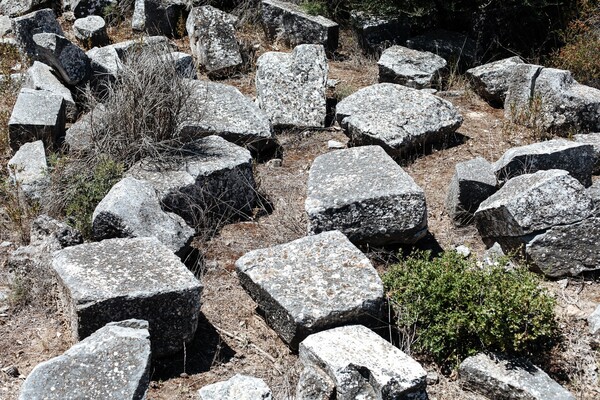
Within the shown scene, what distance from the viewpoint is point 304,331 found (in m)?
5.04

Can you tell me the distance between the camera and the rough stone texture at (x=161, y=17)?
995cm

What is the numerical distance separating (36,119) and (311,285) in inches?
134

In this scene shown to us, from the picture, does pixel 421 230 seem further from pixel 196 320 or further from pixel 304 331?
pixel 196 320

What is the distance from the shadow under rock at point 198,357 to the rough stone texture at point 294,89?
2.99 meters

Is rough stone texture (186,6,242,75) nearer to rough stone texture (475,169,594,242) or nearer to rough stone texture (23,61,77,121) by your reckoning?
rough stone texture (23,61,77,121)

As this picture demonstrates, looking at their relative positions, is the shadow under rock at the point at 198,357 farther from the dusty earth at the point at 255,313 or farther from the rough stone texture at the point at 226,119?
the rough stone texture at the point at 226,119

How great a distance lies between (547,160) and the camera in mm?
6547

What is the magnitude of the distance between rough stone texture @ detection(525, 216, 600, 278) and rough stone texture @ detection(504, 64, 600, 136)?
83.6 inches

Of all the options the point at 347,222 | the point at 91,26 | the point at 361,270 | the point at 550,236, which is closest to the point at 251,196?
the point at 347,222

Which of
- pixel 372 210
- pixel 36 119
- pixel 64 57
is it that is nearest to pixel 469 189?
pixel 372 210

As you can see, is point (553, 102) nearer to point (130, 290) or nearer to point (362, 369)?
point (362, 369)

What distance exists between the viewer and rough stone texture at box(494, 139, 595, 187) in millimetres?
6523

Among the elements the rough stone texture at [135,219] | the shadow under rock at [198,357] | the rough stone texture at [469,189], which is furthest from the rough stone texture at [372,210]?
the shadow under rock at [198,357]

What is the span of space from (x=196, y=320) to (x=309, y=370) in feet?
2.69
